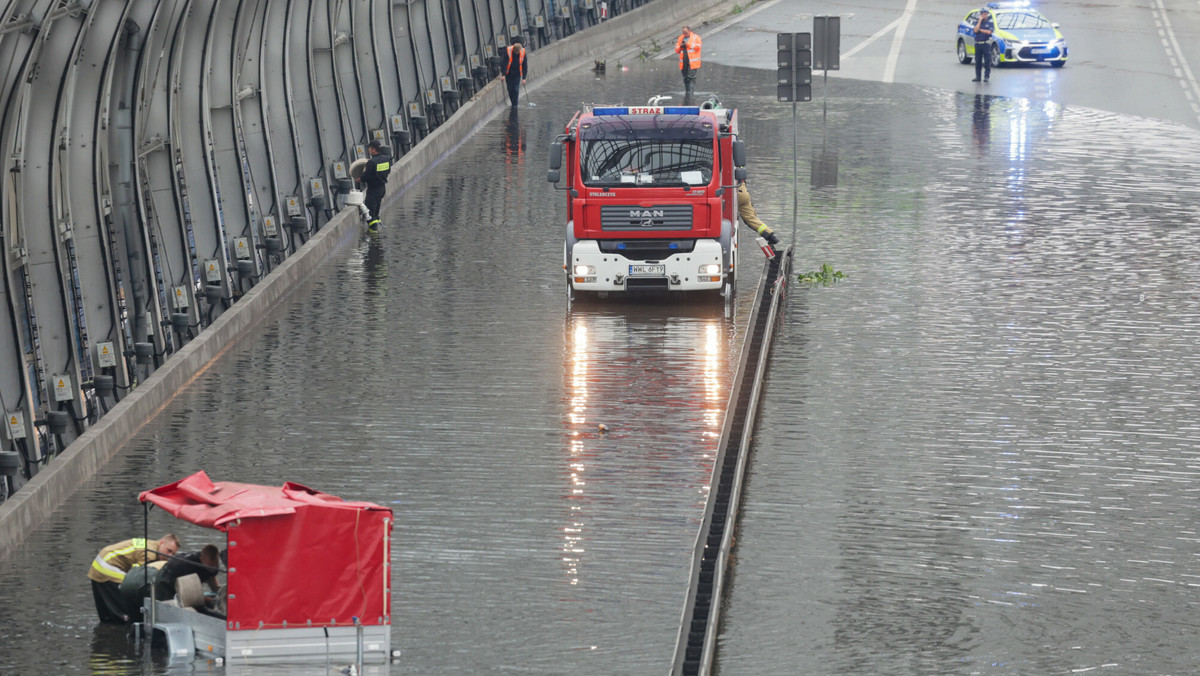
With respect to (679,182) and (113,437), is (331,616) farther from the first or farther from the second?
(679,182)

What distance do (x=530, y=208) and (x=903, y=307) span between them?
8.85 metres

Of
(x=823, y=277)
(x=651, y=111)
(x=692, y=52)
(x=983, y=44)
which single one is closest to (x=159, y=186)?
(x=651, y=111)

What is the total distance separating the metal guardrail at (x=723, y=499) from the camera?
12227mm

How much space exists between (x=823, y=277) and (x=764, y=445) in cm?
789

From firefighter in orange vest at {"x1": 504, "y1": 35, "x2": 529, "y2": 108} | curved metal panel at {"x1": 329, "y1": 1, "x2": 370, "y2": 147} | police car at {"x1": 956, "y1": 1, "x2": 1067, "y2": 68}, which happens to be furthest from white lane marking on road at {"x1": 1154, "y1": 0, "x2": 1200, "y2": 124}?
curved metal panel at {"x1": 329, "y1": 1, "x2": 370, "y2": 147}

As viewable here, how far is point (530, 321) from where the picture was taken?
75.0 ft

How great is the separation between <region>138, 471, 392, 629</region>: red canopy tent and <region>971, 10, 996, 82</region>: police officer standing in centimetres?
3596

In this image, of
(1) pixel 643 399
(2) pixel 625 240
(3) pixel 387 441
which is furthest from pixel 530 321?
(3) pixel 387 441

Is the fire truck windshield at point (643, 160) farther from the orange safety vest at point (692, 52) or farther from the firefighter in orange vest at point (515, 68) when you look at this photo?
the orange safety vest at point (692, 52)

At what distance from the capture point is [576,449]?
17375mm

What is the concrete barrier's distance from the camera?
15500 millimetres

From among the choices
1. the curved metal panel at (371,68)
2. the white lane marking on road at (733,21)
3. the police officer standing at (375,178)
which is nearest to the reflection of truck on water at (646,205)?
the police officer standing at (375,178)

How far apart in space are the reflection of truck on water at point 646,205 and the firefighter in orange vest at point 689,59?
20.5m

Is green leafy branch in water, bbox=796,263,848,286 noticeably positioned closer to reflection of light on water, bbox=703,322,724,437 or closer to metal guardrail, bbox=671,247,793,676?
metal guardrail, bbox=671,247,793,676
